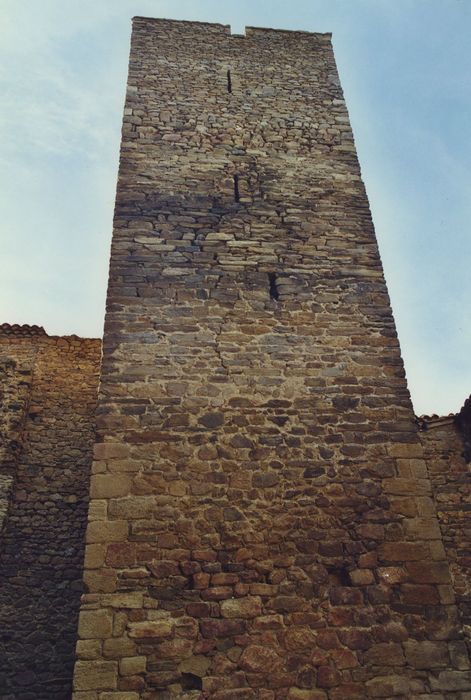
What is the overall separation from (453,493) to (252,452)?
4226 mm

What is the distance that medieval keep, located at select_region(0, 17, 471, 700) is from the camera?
3.70 m

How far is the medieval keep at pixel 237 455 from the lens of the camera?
3.70 metres

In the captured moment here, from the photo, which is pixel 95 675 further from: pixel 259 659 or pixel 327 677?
pixel 327 677

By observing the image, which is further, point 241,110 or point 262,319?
point 241,110

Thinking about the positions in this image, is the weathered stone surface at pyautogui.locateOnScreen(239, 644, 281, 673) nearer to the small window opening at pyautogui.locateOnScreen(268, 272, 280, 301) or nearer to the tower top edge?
the small window opening at pyautogui.locateOnScreen(268, 272, 280, 301)

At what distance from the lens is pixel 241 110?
7430mm

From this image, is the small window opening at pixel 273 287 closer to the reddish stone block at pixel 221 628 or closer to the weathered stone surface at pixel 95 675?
the reddish stone block at pixel 221 628

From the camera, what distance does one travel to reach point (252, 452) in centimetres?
450

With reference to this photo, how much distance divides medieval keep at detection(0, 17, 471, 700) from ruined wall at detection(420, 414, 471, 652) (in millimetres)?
31

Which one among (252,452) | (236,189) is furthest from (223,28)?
(252,452)

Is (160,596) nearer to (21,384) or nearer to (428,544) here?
(428,544)

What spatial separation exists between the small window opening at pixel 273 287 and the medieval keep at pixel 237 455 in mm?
18

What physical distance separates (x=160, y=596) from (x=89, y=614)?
521mm

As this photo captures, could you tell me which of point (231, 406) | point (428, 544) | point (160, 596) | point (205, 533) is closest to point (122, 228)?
point (231, 406)
